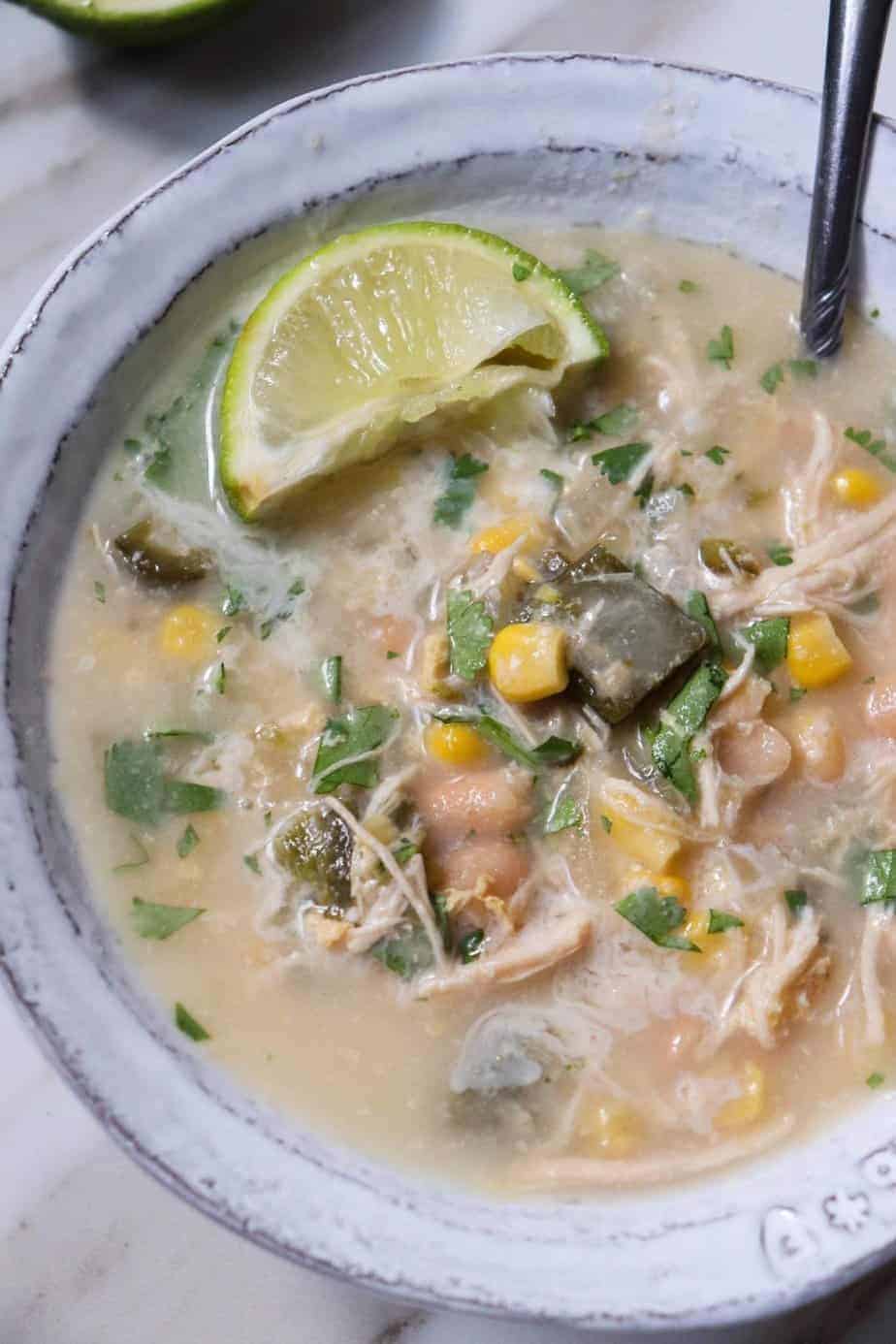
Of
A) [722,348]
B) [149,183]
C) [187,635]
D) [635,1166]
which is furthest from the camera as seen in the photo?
[149,183]

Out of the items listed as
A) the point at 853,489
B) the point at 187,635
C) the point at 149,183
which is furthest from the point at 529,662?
the point at 149,183

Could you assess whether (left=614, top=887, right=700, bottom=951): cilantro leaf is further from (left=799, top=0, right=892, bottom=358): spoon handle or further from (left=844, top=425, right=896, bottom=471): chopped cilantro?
(left=799, top=0, right=892, bottom=358): spoon handle

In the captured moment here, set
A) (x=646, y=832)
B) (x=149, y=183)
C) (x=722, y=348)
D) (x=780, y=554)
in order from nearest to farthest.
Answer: (x=646, y=832)
(x=780, y=554)
(x=722, y=348)
(x=149, y=183)

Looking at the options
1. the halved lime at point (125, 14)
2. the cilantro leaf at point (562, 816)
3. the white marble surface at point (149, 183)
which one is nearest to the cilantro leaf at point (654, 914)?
the cilantro leaf at point (562, 816)

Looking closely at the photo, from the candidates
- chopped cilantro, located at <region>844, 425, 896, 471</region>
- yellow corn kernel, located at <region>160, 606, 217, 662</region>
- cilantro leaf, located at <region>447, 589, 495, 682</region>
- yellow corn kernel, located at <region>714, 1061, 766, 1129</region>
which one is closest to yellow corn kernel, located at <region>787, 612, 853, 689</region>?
chopped cilantro, located at <region>844, 425, 896, 471</region>

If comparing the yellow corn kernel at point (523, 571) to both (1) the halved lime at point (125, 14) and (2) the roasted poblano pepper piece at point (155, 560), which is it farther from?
(1) the halved lime at point (125, 14)

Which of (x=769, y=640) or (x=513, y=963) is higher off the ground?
→ (x=769, y=640)

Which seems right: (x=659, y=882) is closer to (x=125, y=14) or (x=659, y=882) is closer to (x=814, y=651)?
(x=814, y=651)
